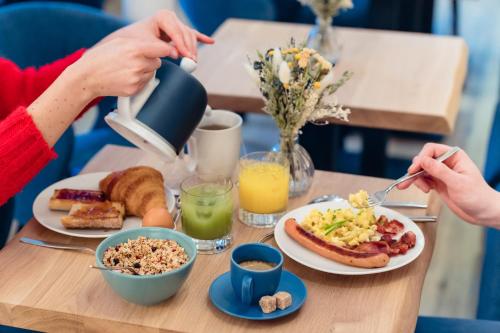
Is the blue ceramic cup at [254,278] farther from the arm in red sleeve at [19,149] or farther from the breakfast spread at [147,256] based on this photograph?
the arm in red sleeve at [19,149]

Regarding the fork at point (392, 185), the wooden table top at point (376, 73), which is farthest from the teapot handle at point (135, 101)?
the wooden table top at point (376, 73)

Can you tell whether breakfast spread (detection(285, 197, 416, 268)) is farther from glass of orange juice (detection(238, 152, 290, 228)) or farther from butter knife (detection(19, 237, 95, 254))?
butter knife (detection(19, 237, 95, 254))

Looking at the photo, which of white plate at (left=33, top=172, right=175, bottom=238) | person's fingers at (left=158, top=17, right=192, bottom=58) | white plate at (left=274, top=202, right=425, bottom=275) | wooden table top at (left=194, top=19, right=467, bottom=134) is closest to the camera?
white plate at (left=274, top=202, right=425, bottom=275)

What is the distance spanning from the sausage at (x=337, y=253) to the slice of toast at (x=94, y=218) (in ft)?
1.04

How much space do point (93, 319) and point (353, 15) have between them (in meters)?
2.55

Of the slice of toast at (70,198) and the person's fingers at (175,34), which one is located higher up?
the person's fingers at (175,34)

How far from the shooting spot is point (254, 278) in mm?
1241

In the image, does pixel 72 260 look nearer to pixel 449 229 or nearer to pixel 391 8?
pixel 449 229

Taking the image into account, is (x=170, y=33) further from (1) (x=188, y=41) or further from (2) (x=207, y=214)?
(2) (x=207, y=214)

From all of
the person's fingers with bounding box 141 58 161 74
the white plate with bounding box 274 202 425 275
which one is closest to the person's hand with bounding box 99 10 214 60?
the person's fingers with bounding box 141 58 161 74

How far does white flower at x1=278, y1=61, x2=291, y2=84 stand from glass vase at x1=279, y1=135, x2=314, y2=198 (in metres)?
0.17

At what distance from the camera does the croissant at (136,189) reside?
1.51m

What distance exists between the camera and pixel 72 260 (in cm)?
141

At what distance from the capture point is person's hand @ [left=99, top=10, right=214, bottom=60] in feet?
5.19
